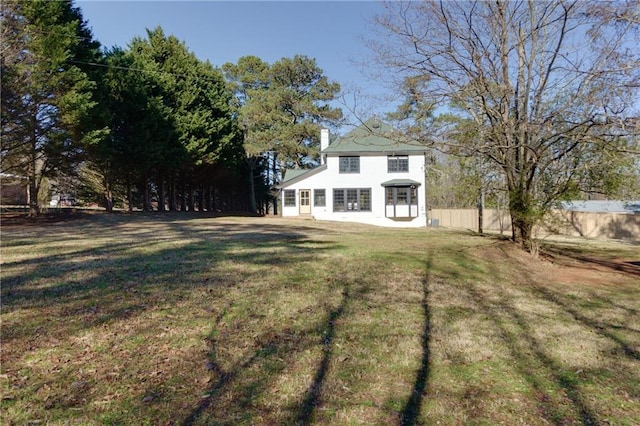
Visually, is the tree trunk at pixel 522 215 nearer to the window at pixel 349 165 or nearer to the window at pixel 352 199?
the window at pixel 352 199

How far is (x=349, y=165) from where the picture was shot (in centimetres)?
2773

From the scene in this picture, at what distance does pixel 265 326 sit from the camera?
457cm

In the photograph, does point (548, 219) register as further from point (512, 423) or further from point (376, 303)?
point (512, 423)

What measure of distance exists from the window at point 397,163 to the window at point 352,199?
2249mm

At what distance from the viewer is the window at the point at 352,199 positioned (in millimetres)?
27625

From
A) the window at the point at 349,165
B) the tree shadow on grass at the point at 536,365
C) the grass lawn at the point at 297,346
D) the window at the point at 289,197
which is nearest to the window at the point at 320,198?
the window at the point at 289,197

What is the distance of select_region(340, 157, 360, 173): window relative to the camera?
27688 mm

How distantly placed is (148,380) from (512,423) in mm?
2960

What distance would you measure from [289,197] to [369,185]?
5.99m

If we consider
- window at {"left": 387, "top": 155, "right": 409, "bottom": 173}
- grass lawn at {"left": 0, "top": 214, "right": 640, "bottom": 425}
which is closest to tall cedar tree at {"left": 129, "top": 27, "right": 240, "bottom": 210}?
window at {"left": 387, "top": 155, "right": 409, "bottom": 173}

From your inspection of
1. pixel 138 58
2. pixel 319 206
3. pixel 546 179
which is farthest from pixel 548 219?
pixel 138 58

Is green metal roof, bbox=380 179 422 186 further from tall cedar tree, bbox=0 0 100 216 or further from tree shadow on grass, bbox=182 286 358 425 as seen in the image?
tree shadow on grass, bbox=182 286 358 425

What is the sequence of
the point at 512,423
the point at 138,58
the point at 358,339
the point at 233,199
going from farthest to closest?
1. the point at 233,199
2. the point at 138,58
3. the point at 358,339
4. the point at 512,423

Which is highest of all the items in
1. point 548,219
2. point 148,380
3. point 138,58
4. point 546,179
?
point 138,58
